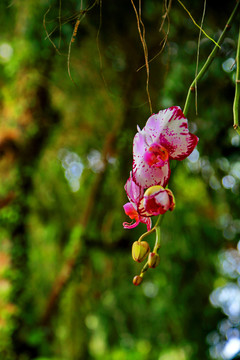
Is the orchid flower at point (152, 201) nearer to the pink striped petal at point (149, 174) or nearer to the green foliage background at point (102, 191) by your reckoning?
the pink striped petal at point (149, 174)

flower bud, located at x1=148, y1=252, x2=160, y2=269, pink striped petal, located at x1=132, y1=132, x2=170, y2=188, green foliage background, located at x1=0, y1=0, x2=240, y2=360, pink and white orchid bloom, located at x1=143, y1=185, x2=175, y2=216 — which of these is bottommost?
flower bud, located at x1=148, y1=252, x2=160, y2=269

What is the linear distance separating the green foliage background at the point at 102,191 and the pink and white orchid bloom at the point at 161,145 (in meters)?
0.48

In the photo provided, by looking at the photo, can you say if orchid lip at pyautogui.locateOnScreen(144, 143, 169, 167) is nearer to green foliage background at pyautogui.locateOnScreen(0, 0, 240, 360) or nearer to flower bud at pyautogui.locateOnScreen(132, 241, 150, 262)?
flower bud at pyautogui.locateOnScreen(132, 241, 150, 262)

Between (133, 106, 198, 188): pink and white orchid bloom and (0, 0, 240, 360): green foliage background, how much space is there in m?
0.48

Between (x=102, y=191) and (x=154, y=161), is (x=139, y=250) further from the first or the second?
(x=102, y=191)

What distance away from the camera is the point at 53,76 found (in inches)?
64.2

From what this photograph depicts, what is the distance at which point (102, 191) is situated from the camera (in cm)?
191

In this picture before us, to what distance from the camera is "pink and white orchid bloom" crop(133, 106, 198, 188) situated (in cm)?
35

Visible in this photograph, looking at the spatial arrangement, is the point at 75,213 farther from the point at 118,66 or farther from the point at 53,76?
the point at 118,66

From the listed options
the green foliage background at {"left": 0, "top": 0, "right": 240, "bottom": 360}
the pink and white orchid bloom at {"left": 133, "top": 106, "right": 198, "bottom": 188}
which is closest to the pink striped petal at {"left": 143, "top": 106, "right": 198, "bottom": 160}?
the pink and white orchid bloom at {"left": 133, "top": 106, "right": 198, "bottom": 188}

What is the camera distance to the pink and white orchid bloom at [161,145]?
353 millimetres

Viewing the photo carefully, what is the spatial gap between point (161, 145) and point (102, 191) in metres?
1.55

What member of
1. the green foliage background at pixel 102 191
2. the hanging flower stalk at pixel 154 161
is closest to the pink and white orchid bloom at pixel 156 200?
the hanging flower stalk at pixel 154 161

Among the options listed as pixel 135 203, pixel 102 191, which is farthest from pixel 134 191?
pixel 102 191
